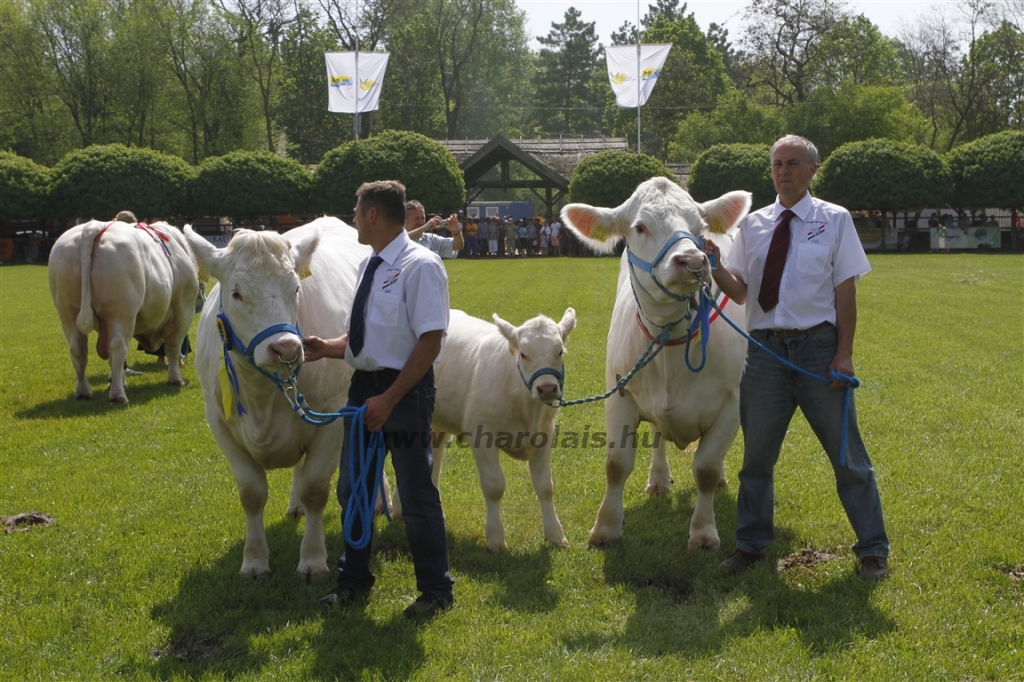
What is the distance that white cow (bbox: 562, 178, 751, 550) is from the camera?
5281mm

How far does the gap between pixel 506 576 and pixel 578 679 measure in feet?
4.65

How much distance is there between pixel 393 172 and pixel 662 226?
3570cm

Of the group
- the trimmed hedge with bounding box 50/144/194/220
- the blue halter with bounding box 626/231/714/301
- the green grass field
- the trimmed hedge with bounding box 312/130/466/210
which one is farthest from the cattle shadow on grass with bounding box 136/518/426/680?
the trimmed hedge with bounding box 50/144/194/220

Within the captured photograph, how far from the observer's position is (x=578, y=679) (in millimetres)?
4145

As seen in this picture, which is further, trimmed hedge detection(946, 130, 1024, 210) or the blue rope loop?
trimmed hedge detection(946, 130, 1024, 210)

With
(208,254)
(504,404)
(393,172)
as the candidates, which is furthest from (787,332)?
(393,172)

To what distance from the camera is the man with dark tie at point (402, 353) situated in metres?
4.66

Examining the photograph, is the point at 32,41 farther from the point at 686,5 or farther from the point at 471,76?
the point at 686,5

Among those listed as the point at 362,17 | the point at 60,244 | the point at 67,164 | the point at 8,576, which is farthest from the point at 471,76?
the point at 8,576

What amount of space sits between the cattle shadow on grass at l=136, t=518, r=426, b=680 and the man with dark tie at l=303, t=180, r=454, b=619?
0.23 meters

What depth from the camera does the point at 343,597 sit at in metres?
5.05

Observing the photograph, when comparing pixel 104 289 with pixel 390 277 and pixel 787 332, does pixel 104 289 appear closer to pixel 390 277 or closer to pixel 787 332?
pixel 390 277

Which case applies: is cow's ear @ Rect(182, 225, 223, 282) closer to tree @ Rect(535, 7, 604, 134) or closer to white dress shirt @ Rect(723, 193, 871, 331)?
white dress shirt @ Rect(723, 193, 871, 331)

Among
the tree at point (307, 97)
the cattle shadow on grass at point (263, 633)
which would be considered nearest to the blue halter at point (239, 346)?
the cattle shadow on grass at point (263, 633)
